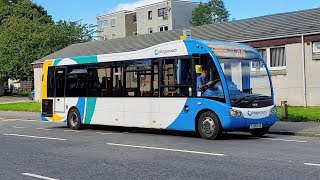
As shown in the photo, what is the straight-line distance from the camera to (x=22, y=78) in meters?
56.3

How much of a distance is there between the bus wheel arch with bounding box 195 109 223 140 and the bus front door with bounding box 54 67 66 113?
7.32 meters

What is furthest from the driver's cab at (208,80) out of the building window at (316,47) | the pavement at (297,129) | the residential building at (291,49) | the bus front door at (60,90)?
the building window at (316,47)

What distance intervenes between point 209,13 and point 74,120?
6714 centimetres

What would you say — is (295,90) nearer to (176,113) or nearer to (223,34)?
(223,34)

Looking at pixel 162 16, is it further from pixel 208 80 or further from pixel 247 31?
pixel 208 80

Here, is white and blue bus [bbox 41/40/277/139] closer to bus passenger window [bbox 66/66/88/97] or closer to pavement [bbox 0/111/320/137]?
bus passenger window [bbox 66/66/88/97]

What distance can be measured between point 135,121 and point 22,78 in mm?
42941

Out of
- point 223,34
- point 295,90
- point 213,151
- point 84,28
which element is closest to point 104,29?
point 84,28

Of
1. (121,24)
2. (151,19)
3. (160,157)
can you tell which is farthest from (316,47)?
(121,24)

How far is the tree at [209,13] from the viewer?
262ft

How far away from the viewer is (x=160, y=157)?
10484 mm

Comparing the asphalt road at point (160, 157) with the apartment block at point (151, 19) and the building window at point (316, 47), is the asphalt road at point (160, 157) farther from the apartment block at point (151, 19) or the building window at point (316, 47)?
the apartment block at point (151, 19)

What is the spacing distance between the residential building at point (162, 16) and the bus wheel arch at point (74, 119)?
2333 inches

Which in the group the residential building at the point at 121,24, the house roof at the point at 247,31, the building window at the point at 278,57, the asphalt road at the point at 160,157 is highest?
the residential building at the point at 121,24
